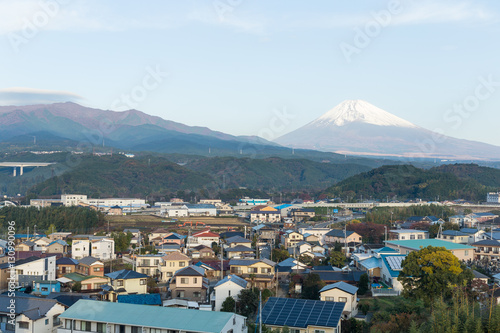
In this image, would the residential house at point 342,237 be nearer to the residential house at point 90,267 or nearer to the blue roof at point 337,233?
the blue roof at point 337,233

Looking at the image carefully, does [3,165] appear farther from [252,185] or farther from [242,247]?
[242,247]

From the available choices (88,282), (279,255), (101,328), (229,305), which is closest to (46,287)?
(88,282)

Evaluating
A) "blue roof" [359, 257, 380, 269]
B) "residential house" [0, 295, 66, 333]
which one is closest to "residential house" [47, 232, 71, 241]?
"residential house" [0, 295, 66, 333]

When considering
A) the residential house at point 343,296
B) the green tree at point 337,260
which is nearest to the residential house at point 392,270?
the green tree at point 337,260

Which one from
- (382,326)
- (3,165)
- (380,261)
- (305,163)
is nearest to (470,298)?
(382,326)

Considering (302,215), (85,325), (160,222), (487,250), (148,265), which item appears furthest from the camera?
(302,215)

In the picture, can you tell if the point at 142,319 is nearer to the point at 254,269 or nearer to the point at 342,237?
the point at 254,269

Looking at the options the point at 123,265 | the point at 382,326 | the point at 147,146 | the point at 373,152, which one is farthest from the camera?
the point at 147,146
